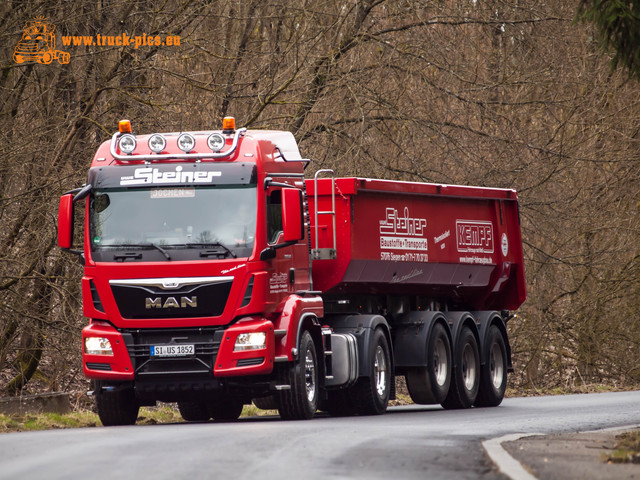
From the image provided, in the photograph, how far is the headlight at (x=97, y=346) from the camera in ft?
45.5

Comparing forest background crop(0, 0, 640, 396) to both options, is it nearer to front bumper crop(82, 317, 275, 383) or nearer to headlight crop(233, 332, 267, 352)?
front bumper crop(82, 317, 275, 383)

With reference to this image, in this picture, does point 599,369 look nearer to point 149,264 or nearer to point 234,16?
point 234,16

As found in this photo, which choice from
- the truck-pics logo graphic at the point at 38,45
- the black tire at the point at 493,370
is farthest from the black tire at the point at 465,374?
the truck-pics logo graphic at the point at 38,45

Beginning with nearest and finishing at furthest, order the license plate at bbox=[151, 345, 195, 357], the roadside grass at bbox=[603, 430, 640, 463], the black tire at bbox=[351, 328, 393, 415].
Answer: the roadside grass at bbox=[603, 430, 640, 463] → the license plate at bbox=[151, 345, 195, 357] → the black tire at bbox=[351, 328, 393, 415]

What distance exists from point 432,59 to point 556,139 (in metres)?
4.16

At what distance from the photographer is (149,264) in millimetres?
13641

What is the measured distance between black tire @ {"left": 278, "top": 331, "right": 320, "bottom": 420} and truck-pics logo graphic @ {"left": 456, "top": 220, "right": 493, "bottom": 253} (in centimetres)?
499

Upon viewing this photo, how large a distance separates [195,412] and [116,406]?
333 cm

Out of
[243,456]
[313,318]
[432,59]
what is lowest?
[243,456]

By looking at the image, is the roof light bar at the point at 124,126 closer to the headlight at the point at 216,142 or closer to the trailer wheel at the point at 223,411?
the headlight at the point at 216,142

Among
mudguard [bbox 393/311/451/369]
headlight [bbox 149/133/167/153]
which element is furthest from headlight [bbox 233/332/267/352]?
mudguard [bbox 393/311/451/369]

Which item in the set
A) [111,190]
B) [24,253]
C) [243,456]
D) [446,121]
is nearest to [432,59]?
[446,121]

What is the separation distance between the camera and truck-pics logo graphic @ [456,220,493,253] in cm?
1906

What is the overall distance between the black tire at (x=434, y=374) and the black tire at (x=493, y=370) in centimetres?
146
